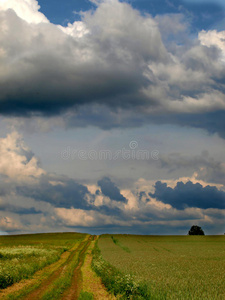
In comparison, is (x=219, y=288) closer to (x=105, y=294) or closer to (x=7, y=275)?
(x=105, y=294)

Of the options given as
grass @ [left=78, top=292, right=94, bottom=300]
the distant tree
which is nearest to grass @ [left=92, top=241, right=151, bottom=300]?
grass @ [left=78, top=292, right=94, bottom=300]

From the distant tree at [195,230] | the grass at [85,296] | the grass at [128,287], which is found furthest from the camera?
the distant tree at [195,230]

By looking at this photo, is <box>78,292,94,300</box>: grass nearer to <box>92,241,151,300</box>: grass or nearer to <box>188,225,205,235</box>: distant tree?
<box>92,241,151,300</box>: grass

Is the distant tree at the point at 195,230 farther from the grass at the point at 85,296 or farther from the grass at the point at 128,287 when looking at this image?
the grass at the point at 85,296

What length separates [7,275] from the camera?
78.2 ft

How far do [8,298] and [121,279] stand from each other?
303 inches

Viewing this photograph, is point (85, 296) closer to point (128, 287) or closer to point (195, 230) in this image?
point (128, 287)

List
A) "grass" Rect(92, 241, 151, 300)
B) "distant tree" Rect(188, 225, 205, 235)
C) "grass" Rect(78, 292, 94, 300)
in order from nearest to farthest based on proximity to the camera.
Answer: "grass" Rect(92, 241, 151, 300) < "grass" Rect(78, 292, 94, 300) < "distant tree" Rect(188, 225, 205, 235)

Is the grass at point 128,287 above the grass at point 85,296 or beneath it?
above

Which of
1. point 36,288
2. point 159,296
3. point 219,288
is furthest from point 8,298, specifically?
point 219,288

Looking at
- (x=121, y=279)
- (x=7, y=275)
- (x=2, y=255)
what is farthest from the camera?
(x=2, y=255)

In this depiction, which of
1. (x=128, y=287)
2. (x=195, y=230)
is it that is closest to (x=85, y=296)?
(x=128, y=287)

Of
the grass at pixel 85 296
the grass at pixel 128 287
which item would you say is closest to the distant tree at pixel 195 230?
the grass at pixel 128 287

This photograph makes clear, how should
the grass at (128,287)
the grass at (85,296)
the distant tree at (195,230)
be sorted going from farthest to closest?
the distant tree at (195,230), the grass at (85,296), the grass at (128,287)
